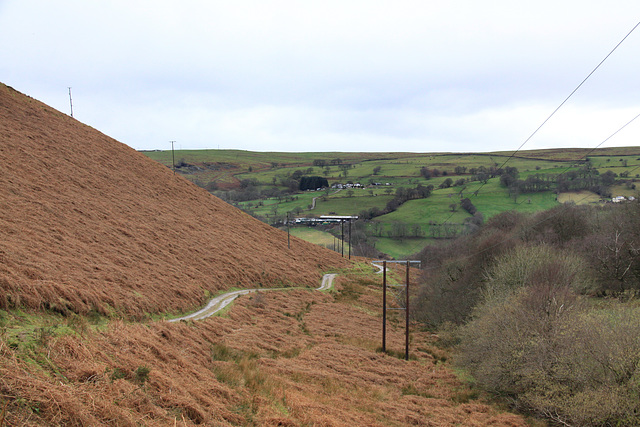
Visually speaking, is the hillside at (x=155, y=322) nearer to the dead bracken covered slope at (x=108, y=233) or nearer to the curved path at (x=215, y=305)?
the dead bracken covered slope at (x=108, y=233)

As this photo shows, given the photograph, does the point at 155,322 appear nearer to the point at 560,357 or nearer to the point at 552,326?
the point at 560,357

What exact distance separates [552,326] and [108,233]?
102 feet

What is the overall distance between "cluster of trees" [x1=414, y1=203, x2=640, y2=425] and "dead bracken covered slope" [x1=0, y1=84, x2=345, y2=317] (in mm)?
19158

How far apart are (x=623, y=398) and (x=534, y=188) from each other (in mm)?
98936

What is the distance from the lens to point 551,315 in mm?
23844

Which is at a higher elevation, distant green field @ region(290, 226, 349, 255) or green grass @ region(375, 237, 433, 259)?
distant green field @ region(290, 226, 349, 255)

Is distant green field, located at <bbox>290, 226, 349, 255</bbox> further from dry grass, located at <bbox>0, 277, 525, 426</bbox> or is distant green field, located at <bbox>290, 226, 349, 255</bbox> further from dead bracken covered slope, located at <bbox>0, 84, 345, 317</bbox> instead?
dry grass, located at <bbox>0, 277, 525, 426</bbox>

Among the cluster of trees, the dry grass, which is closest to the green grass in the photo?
the cluster of trees

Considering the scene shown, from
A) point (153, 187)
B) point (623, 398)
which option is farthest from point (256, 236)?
point (623, 398)

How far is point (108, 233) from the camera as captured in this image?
32062 mm

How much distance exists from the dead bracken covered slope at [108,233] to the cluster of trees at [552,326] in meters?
19.2

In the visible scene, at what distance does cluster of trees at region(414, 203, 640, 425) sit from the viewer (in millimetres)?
18094

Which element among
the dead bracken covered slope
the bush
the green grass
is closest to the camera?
the bush

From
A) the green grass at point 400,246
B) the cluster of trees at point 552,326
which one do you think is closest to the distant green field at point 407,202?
the green grass at point 400,246
